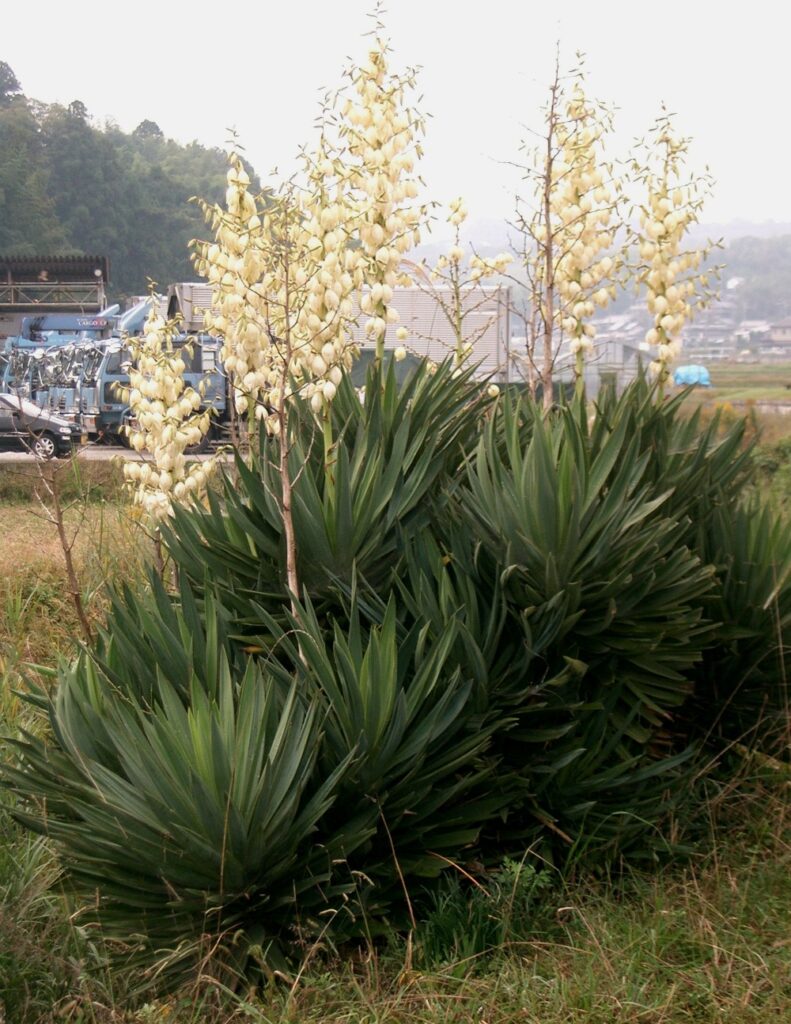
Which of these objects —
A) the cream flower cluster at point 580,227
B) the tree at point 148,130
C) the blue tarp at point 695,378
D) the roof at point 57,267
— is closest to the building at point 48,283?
the roof at point 57,267

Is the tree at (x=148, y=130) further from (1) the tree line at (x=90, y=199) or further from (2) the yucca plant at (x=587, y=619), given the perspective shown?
(2) the yucca plant at (x=587, y=619)

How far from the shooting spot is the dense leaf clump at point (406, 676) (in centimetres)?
320

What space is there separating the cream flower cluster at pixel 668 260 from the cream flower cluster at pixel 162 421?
85.2 inches

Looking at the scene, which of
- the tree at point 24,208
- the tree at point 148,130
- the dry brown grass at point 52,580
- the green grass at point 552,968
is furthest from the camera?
the tree at point 148,130

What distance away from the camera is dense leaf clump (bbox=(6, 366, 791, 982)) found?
3.20m

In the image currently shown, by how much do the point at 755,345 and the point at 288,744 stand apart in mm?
67363

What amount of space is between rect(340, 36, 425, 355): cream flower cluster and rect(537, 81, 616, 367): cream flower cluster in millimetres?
739

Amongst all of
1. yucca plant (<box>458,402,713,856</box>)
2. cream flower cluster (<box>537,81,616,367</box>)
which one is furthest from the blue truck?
yucca plant (<box>458,402,713,856</box>)

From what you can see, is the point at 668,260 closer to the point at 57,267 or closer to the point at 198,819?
the point at 198,819

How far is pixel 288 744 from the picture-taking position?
3.24 m

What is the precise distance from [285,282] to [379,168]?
0.71 metres

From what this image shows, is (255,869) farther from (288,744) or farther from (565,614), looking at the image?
(565,614)

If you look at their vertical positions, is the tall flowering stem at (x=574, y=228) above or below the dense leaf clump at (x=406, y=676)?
above

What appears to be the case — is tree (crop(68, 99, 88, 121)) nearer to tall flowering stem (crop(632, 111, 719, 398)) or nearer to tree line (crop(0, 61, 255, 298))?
tree line (crop(0, 61, 255, 298))
